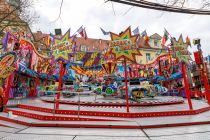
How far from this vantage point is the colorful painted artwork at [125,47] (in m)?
8.39

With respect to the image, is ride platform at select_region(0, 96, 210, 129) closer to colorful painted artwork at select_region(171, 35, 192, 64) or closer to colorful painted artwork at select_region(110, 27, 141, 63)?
colorful painted artwork at select_region(110, 27, 141, 63)

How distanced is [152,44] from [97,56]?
64.3 ft

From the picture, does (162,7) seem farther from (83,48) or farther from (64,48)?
(83,48)

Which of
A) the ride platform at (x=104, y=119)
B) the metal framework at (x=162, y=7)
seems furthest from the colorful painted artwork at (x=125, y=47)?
the metal framework at (x=162, y=7)

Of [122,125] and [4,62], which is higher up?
[4,62]

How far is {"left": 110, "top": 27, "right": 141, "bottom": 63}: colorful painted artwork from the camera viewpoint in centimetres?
839

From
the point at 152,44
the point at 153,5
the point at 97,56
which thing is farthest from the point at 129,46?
the point at 152,44

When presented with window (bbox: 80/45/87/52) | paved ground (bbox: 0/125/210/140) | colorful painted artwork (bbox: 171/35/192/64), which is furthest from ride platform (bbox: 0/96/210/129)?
window (bbox: 80/45/87/52)

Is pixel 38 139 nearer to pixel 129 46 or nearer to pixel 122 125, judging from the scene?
pixel 122 125

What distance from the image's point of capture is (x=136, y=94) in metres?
12.9

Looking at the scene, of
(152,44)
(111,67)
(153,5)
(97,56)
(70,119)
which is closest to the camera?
(153,5)

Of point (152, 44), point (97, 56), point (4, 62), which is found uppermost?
point (152, 44)

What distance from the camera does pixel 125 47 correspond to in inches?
332

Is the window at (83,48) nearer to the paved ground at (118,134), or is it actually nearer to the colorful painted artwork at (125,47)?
the colorful painted artwork at (125,47)
